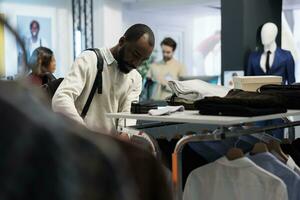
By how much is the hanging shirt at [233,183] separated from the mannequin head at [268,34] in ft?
10.5

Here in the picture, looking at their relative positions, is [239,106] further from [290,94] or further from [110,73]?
[110,73]

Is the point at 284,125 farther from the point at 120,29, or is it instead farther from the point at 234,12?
the point at 120,29

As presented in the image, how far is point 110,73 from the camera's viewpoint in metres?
2.14

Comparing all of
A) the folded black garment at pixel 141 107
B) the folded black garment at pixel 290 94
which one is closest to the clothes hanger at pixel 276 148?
the folded black garment at pixel 290 94

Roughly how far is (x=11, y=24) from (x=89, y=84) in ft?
5.91

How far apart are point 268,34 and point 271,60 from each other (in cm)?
30

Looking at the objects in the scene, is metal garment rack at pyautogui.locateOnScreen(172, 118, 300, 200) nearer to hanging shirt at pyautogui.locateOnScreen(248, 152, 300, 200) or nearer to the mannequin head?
hanging shirt at pyautogui.locateOnScreen(248, 152, 300, 200)

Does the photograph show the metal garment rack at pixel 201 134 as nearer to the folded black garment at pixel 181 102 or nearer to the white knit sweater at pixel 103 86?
the folded black garment at pixel 181 102

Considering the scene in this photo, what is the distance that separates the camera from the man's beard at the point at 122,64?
2.11 m

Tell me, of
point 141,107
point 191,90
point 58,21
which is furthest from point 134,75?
point 58,21

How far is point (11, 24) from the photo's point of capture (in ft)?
0.98

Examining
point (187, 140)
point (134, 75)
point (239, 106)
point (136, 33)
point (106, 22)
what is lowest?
point (187, 140)

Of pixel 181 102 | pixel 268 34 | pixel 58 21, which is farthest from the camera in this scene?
pixel 58 21

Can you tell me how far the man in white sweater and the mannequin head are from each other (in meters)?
2.70
